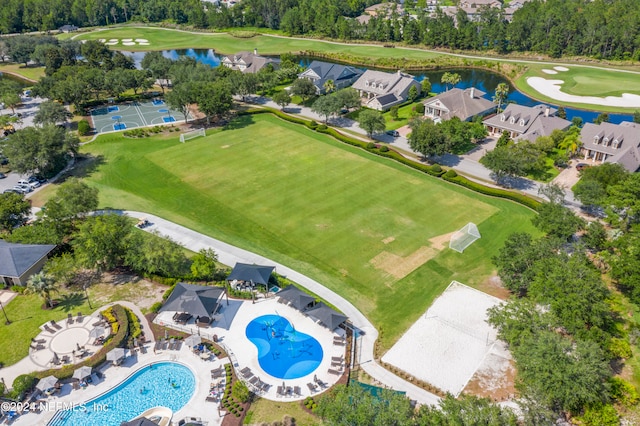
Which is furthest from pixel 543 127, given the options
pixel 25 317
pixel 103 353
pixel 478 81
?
pixel 25 317

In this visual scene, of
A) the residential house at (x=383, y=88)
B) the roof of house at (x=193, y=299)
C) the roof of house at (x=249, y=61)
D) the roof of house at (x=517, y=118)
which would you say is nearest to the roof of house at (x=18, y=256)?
the roof of house at (x=193, y=299)

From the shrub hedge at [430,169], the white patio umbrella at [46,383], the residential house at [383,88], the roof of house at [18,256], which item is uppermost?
the residential house at [383,88]

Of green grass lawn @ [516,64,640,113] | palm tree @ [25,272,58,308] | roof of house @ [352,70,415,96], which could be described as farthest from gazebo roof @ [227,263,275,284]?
green grass lawn @ [516,64,640,113]

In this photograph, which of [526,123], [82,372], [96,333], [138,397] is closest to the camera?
[138,397]

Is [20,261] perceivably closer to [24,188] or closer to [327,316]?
[24,188]

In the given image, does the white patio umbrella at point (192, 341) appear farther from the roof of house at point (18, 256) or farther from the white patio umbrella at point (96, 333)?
the roof of house at point (18, 256)

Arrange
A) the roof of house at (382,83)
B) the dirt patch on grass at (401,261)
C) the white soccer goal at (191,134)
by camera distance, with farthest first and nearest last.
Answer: the roof of house at (382,83) → the white soccer goal at (191,134) → the dirt patch on grass at (401,261)

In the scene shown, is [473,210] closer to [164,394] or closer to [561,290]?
[561,290]

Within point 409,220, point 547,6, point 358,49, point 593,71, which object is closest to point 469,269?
point 409,220
